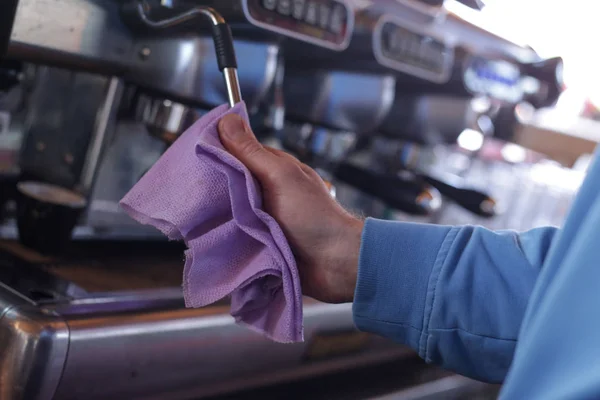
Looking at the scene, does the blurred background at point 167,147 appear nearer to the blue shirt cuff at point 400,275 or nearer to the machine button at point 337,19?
the machine button at point 337,19

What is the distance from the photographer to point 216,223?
50cm

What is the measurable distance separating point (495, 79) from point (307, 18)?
565 millimetres

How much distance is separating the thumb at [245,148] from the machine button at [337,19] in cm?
32

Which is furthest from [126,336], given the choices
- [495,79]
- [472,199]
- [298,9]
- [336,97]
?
[495,79]

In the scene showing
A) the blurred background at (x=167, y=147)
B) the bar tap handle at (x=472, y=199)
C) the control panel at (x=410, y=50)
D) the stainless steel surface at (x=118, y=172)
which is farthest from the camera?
the bar tap handle at (x=472, y=199)

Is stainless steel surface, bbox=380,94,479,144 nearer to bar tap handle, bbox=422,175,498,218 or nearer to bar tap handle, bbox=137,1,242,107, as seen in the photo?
bar tap handle, bbox=422,175,498,218

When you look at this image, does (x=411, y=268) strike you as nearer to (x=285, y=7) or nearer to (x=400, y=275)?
(x=400, y=275)

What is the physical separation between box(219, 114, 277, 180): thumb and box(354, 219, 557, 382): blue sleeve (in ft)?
0.29

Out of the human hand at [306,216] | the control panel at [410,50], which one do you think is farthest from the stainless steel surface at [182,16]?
the control panel at [410,50]

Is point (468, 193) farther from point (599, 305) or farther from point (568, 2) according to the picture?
point (599, 305)

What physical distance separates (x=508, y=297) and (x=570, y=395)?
26cm

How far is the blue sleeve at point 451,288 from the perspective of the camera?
0.51m

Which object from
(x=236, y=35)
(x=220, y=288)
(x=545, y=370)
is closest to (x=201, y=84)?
(x=236, y=35)

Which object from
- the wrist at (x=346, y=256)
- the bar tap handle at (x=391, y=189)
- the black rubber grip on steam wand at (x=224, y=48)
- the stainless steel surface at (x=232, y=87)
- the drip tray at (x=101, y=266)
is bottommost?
the drip tray at (x=101, y=266)
